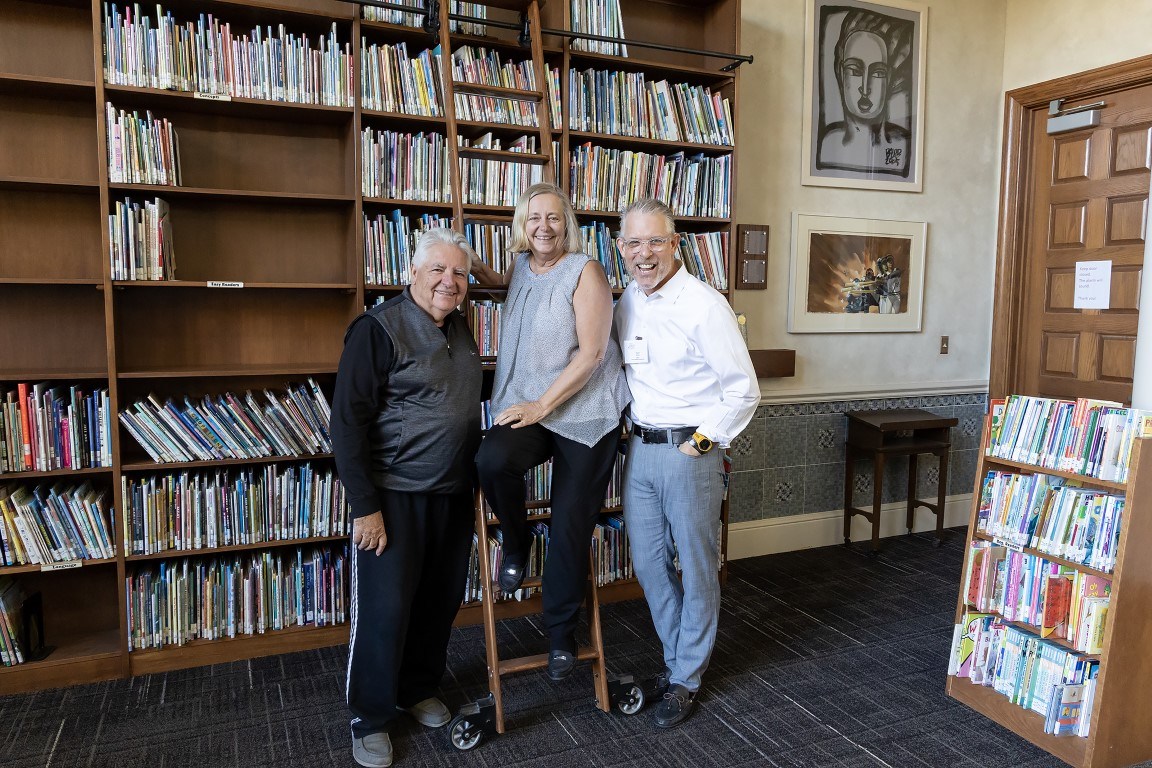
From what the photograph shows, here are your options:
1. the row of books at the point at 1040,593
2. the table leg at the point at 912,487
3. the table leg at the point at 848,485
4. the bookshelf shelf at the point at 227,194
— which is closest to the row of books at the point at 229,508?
the bookshelf shelf at the point at 227,194

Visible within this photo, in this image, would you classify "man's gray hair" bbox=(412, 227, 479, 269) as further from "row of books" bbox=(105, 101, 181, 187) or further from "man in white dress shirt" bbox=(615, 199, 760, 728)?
"row of books" bbox=(105, 101, 181, 187)

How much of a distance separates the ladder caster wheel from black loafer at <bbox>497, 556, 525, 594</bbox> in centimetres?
42

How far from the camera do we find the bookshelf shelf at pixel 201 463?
117 inches

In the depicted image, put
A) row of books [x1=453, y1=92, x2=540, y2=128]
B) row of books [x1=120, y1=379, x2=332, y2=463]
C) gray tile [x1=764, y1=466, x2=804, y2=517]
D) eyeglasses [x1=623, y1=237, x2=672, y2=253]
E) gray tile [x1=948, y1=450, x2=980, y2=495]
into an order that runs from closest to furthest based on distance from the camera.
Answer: eyeglasses [x1=623, y1=237, x2=672, y2=253]
row of books [x1=120, y1=379, x2=332, y2=463]
row of books [x1=453, y1=92, x2=540, y2=128]
gray tile [x1=764, y1=466, x2=804, y2=517]
gray tile [x1=948, y1=450, x2=980, y2=495]

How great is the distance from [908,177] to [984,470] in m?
2.48

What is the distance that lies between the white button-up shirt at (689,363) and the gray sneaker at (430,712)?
1175 millimetres

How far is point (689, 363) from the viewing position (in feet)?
8.64

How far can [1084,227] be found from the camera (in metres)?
4.46

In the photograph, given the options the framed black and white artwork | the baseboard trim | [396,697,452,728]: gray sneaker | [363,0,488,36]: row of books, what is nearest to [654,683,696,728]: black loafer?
[396,697,452,728]: gray sneaker

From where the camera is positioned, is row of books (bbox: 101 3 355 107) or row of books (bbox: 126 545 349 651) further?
row of books (bbox: 126 545 349 651)

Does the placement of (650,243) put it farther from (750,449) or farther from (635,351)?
(750,449)

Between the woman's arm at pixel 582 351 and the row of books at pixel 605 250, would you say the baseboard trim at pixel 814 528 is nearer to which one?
the row of books at pixel 605 250

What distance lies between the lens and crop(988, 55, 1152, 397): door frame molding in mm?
4773

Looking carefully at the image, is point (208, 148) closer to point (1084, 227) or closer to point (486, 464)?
point (486, 464)
